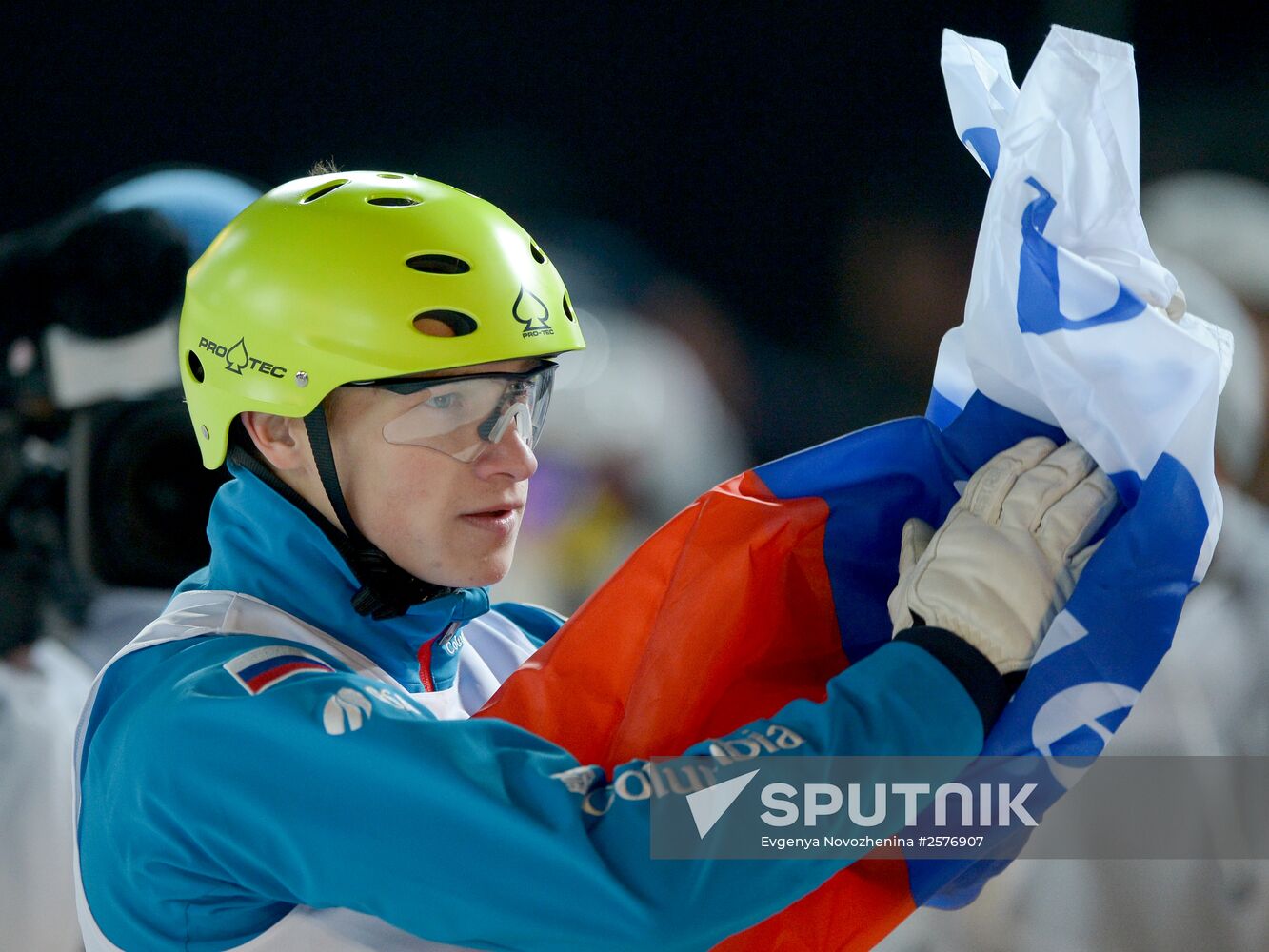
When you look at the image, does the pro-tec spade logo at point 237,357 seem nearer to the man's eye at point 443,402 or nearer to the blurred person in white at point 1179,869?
the man's eye at point 443,402

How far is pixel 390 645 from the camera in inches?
59.0

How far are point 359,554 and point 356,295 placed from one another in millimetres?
288

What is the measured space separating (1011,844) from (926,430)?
423mm

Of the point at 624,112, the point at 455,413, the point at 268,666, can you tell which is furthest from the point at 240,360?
the point at 624,112

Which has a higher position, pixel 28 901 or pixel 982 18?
pixel 982 18

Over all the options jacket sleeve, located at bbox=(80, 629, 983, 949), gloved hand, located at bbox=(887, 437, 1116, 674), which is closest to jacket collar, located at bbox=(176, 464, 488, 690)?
jacket sleeve, located at bbox=(80, 629, 983, 949)

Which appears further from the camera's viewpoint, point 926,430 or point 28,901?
point 28,901

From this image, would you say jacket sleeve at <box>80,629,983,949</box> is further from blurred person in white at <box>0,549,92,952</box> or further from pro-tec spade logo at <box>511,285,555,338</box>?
blurred person in white at <box>0,549,92,952</box>

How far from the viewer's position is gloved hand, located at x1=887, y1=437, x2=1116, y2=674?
1158 millimetres

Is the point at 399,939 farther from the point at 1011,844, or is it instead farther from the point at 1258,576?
the point at 1258,576

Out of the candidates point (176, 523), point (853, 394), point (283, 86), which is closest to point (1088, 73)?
point (853, 394)

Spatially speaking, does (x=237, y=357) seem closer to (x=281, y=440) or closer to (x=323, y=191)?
(x=281, y=440)

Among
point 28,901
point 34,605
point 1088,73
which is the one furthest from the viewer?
point 34,605

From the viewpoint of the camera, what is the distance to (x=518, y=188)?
3574 mm
